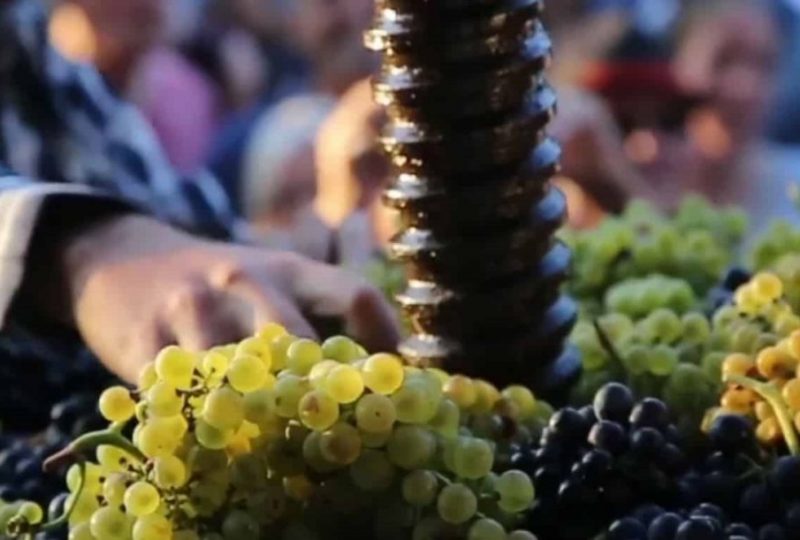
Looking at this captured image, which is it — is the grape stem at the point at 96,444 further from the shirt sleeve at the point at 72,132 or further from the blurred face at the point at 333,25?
the blurred face at the point at 333,25

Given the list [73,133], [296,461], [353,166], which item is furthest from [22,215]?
[353,166]

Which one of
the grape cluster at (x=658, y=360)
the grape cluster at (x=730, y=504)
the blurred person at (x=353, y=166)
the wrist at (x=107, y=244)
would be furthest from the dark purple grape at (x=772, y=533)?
the blurred person at (x=353, y=166)

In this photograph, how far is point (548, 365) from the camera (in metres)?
0.71

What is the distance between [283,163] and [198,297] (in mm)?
1680

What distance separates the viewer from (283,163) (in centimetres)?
236

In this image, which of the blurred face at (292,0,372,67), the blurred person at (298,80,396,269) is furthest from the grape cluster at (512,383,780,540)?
the blurred face at (292,0,372,67)

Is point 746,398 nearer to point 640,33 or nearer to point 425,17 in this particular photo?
point 425,17

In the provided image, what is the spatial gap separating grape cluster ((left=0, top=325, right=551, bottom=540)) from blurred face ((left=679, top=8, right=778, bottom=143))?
1.93 metres

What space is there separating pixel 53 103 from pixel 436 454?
2.82 ft

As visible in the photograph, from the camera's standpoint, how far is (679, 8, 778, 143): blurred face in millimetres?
2400

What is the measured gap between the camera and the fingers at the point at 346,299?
698mm

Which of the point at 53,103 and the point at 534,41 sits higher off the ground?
the point at 53,103

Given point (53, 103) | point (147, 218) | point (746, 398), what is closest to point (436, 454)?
point (746, 398)

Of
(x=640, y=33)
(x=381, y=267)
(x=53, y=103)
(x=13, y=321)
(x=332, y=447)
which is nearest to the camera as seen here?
(x=332, y=447)
